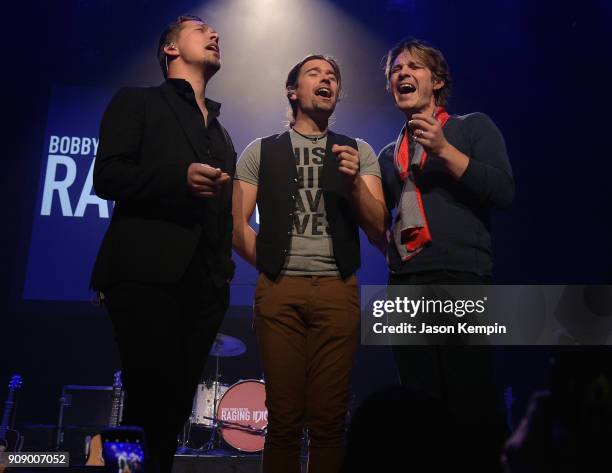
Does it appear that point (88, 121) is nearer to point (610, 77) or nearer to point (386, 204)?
point (386, 204)

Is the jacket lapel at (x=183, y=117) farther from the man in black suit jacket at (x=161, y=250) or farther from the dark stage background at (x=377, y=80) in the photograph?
the dark stage background at (x=377, y=80)

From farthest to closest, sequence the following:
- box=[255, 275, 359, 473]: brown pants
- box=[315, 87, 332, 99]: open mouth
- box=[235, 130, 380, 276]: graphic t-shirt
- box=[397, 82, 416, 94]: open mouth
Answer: box=[315, 87, 332, 99]: open mouth < box=[397, 82, 416, 94]: open mouth < box=[235, 130, 380, 276]: graphic t-shirt < box=[255, 275, 359, 473]: brown pants

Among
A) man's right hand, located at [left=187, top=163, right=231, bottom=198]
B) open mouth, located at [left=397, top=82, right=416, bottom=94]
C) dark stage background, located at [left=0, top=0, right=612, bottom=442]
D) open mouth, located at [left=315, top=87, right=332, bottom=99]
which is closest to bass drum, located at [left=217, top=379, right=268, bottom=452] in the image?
dark stage background, located at [left=0, top=0, right=612, bottom=442]

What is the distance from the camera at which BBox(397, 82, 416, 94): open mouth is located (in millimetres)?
2688

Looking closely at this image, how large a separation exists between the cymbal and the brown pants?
3.30 meters

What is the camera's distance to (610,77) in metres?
5.67

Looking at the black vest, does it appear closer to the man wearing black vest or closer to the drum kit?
the man wearing black vest

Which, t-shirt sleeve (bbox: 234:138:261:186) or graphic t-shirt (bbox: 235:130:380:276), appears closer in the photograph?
graphic t-shirt (bbox: 235:130:380:276)

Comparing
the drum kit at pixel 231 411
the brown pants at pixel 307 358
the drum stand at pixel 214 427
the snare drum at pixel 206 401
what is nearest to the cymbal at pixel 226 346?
the drum kit at pixel 231 411

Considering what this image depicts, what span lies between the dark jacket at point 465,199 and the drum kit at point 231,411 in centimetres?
362

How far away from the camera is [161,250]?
6.77 ft

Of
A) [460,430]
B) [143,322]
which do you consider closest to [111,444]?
[143,322]

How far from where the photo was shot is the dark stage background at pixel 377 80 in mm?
5711

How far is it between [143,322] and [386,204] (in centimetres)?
120
